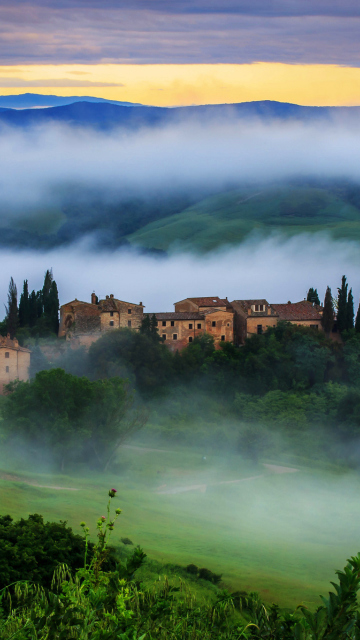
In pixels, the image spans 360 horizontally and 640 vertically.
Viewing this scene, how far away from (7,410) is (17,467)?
4.54 meters

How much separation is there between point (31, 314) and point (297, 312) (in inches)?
733

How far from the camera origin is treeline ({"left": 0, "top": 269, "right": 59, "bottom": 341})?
52.2m

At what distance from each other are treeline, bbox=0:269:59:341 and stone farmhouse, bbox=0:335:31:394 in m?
3.40

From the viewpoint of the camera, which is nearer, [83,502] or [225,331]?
[83,502]

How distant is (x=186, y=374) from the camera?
5072 cm

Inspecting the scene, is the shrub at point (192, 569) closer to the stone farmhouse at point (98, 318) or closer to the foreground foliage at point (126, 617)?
the foreground foliage at point (126, 617)

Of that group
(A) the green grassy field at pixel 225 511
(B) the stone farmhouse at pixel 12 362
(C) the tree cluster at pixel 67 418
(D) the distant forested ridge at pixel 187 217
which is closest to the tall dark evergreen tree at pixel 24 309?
(B) the stone farmhouse at pixel 12 362

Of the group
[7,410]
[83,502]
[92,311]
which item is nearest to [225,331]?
[92,311]

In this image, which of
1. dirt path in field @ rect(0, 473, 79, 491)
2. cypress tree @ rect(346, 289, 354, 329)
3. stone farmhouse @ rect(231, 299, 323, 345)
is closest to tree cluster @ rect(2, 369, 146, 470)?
dirt path in field @ rect(0, 473, 79, 491)

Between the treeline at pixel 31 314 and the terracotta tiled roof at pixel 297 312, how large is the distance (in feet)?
50.9

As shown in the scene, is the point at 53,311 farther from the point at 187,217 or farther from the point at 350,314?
the point at 187,217

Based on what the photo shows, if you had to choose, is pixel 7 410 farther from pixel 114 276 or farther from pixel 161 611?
pixel 114 276

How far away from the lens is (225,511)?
34.0 meters

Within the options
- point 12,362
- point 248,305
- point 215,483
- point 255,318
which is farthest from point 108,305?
point 215,483
